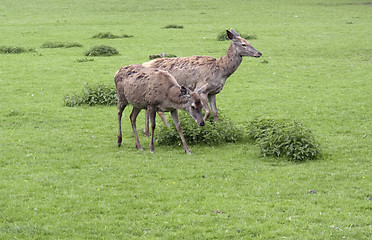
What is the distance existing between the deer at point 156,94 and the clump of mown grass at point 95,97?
5.50 meters

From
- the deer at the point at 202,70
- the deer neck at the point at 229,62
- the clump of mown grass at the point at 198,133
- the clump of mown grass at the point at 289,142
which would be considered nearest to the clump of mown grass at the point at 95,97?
the deer at the point at 202,70

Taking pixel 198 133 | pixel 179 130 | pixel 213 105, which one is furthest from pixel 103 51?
pixel 179 130

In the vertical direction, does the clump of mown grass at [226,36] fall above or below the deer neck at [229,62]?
below

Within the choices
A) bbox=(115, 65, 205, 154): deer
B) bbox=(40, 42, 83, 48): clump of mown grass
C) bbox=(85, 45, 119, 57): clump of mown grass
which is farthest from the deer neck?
bbox=(40, 42, 83, 48): clump of mown grass

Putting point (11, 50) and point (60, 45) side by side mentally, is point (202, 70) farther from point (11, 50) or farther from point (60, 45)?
point (60, 45)

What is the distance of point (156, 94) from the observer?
543 inches

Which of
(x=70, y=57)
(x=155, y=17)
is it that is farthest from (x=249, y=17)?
(x=70, y=57)

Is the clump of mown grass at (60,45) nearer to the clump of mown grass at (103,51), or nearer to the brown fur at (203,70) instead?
the clump of mown grass at (103,51)

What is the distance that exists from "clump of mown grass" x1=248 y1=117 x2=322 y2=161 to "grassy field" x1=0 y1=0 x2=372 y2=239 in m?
0.33

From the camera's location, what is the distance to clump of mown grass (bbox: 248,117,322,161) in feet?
43.3

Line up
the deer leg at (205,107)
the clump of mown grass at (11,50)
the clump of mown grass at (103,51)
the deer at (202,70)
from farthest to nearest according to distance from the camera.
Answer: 1. the clump of mown grass at (11,50)
2. the clump of mown grass at (103,51)
3. the deer at (202,70)
4. the deer leg at (205,107)

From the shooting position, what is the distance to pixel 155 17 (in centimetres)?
4750

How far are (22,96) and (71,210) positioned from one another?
12.0 metres

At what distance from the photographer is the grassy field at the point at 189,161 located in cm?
965
